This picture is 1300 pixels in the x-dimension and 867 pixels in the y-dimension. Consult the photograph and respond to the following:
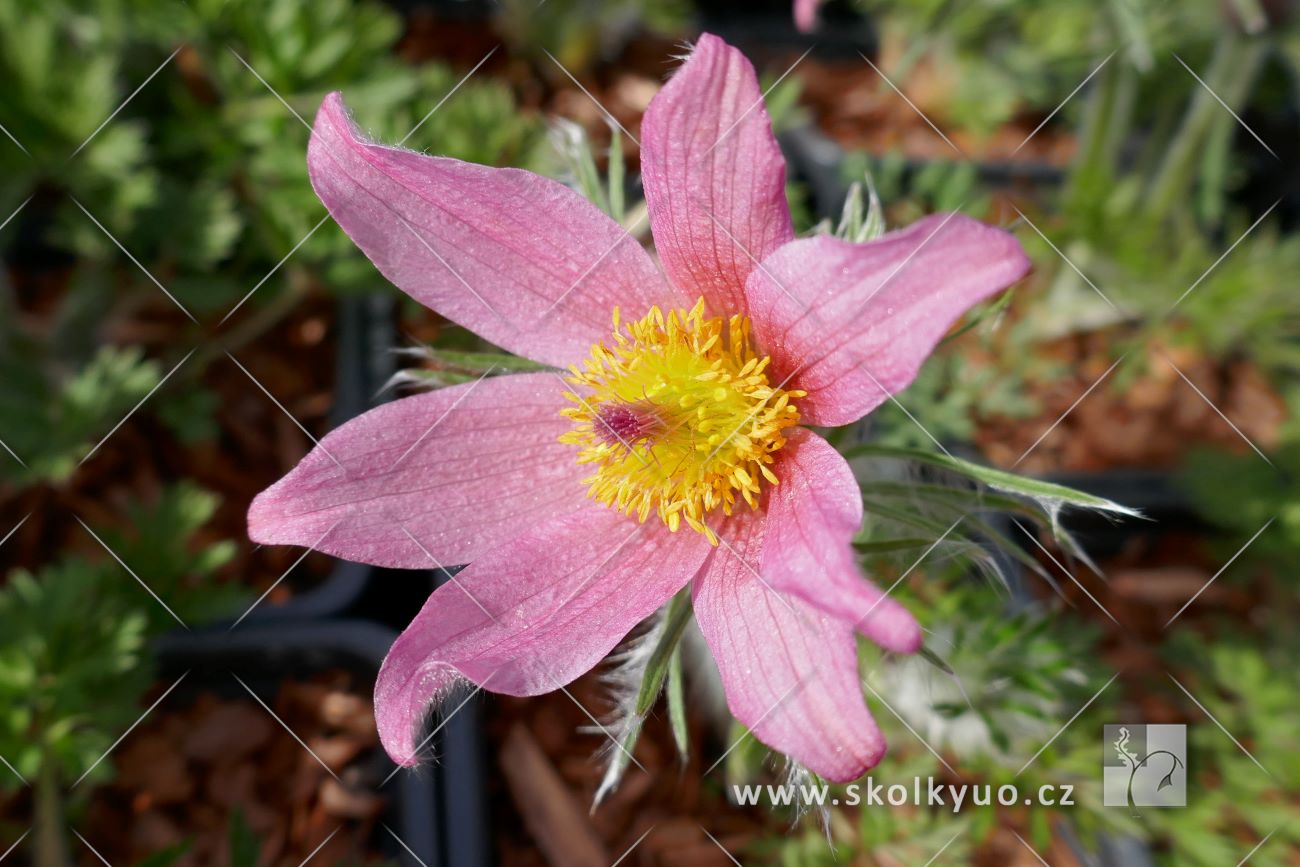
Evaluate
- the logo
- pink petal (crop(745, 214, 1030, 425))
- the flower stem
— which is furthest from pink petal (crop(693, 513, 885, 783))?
the flower stem

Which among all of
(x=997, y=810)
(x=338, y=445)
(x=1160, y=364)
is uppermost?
(x=338, y=445)

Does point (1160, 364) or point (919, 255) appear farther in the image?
point (1160, 364)

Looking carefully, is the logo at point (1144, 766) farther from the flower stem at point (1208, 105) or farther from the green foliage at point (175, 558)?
the green foliage at point (175, 558)

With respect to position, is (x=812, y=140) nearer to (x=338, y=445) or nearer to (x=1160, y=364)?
(x=1160, y=364)

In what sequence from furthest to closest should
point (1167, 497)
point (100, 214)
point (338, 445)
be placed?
point (1167, 497) < point (100, 214) < point (338, 445)

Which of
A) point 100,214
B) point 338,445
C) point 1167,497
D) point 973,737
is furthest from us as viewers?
point 1167,497

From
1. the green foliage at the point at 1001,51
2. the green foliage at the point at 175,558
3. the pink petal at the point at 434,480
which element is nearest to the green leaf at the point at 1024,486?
the pink petal at the point at 434,480

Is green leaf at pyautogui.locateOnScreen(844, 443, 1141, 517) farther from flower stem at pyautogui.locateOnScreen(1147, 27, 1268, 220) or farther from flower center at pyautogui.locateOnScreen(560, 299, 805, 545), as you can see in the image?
flower stem at pyautogui.locateOnScreen(1147, 27, 1268, 220)

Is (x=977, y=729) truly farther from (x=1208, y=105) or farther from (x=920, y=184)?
(x=1208, y=105)

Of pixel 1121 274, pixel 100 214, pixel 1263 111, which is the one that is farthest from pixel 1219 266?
pixel 100 214
